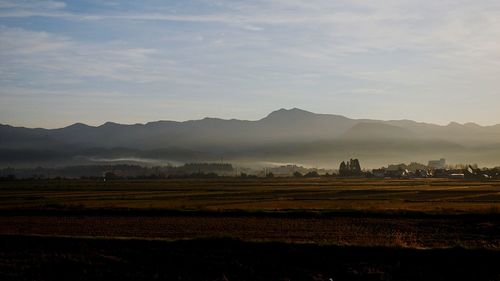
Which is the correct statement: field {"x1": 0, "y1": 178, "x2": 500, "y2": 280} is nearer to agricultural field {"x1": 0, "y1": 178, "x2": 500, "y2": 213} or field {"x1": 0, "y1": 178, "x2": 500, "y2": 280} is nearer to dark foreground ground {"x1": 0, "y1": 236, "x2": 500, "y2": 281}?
dark foreground ground {"x1": 0, "y1": 236, "x2": 500, "y2": 281}

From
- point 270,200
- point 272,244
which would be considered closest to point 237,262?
point 272,244

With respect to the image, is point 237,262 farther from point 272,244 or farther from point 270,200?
point 270,200

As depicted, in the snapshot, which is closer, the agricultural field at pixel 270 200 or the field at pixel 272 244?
the field at pixel 272 244

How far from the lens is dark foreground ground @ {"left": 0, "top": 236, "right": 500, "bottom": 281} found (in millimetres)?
16141

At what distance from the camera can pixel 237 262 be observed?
1730 cm

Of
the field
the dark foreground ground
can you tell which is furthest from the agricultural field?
the dark foreground ground

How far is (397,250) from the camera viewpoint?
18375 millimetres

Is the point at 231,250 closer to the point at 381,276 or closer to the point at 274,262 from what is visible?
the point at 274,262

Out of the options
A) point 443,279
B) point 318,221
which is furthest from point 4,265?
point 318,221

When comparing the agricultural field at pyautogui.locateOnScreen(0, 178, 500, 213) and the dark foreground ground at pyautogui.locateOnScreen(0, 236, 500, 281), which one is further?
the agricultural field at pyautogui.locateOnScreen(0, 178, 500, 213)

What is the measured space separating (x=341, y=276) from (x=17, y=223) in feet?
66.0

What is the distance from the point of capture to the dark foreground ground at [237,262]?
1614cm

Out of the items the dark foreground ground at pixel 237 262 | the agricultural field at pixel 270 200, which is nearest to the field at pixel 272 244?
the dark foreground ground at pixel 237 262

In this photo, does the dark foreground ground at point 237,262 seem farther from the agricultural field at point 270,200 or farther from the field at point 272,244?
the agricultural field at point 270,200
